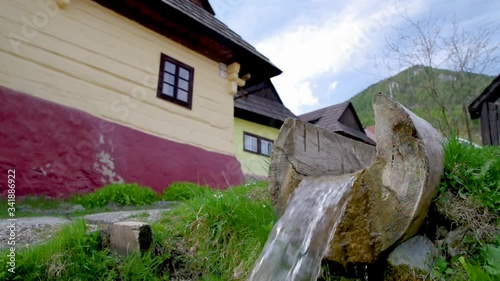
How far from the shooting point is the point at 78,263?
6.71 feet

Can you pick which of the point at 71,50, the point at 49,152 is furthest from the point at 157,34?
the point at 49,152

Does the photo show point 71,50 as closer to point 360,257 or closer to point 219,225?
point 219,225

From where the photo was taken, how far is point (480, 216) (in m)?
1.68

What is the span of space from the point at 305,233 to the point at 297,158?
543 mm

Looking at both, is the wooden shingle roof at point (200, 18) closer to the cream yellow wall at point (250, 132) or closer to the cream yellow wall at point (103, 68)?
the cream yellow wall at point (103, 68)

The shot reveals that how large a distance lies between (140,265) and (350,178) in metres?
1.32

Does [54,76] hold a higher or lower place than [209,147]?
higher

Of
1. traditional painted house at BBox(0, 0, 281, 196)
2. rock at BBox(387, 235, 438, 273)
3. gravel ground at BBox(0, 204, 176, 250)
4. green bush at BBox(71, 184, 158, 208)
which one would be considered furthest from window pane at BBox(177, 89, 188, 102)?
rock at BBox(387, 235, 438, 273)

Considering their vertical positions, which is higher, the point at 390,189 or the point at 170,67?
the point at 170,67

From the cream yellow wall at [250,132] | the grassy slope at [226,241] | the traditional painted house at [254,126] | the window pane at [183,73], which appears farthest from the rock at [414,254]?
the traditional painted house at [254,126]

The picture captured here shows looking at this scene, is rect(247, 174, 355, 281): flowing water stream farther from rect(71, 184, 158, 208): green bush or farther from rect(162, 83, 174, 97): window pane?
rect(162, 83, 174, 97): window pane

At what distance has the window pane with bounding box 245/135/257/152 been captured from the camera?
12984mm

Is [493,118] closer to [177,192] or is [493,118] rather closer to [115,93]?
[177,192]

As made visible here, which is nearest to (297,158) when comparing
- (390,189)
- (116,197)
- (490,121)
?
(390,189)
